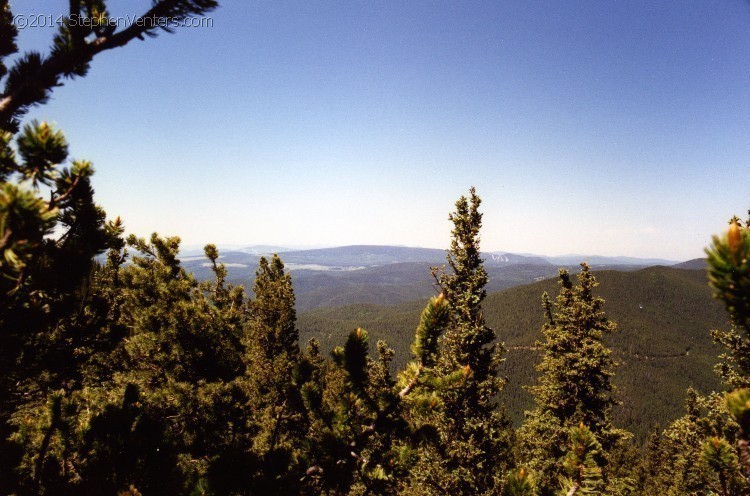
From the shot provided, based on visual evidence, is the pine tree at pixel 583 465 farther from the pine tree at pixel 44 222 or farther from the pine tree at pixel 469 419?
the pine tree at pixel 469 419

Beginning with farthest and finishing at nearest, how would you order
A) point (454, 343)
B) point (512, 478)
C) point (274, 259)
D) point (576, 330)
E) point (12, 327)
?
point (274, 259) < point (576, 330) < point (454, 343) < point (12, 327) < point (512, 478)

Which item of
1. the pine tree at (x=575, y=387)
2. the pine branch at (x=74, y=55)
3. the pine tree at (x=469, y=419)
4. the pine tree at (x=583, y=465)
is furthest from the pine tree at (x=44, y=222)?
the pine tree at (x=575, y=387)

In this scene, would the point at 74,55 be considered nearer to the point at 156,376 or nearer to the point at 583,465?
the point at 583,465

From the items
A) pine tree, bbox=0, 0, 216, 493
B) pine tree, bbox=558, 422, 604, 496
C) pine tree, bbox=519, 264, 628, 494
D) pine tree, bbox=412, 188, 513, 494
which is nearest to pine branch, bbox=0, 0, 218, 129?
pine tree, bbox=0, 0, 216, 493

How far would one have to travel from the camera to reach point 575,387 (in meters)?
16.0

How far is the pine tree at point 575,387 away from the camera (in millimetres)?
15516

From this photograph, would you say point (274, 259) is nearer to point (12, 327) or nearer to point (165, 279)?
point (165, 279)

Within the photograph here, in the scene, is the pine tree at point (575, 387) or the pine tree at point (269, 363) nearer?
the pine tree at point (269, 363)

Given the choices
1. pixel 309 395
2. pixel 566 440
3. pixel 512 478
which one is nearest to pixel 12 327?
pixel 309 395

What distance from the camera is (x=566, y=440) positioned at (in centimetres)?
1550

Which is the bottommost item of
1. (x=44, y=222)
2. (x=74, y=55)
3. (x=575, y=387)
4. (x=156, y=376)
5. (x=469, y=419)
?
(x=469, y=419)

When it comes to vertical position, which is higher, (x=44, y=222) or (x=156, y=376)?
(x=44, y=222)

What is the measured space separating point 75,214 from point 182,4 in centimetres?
259

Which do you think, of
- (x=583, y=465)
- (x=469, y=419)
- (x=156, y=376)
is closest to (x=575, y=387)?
(x=469, y=419)
